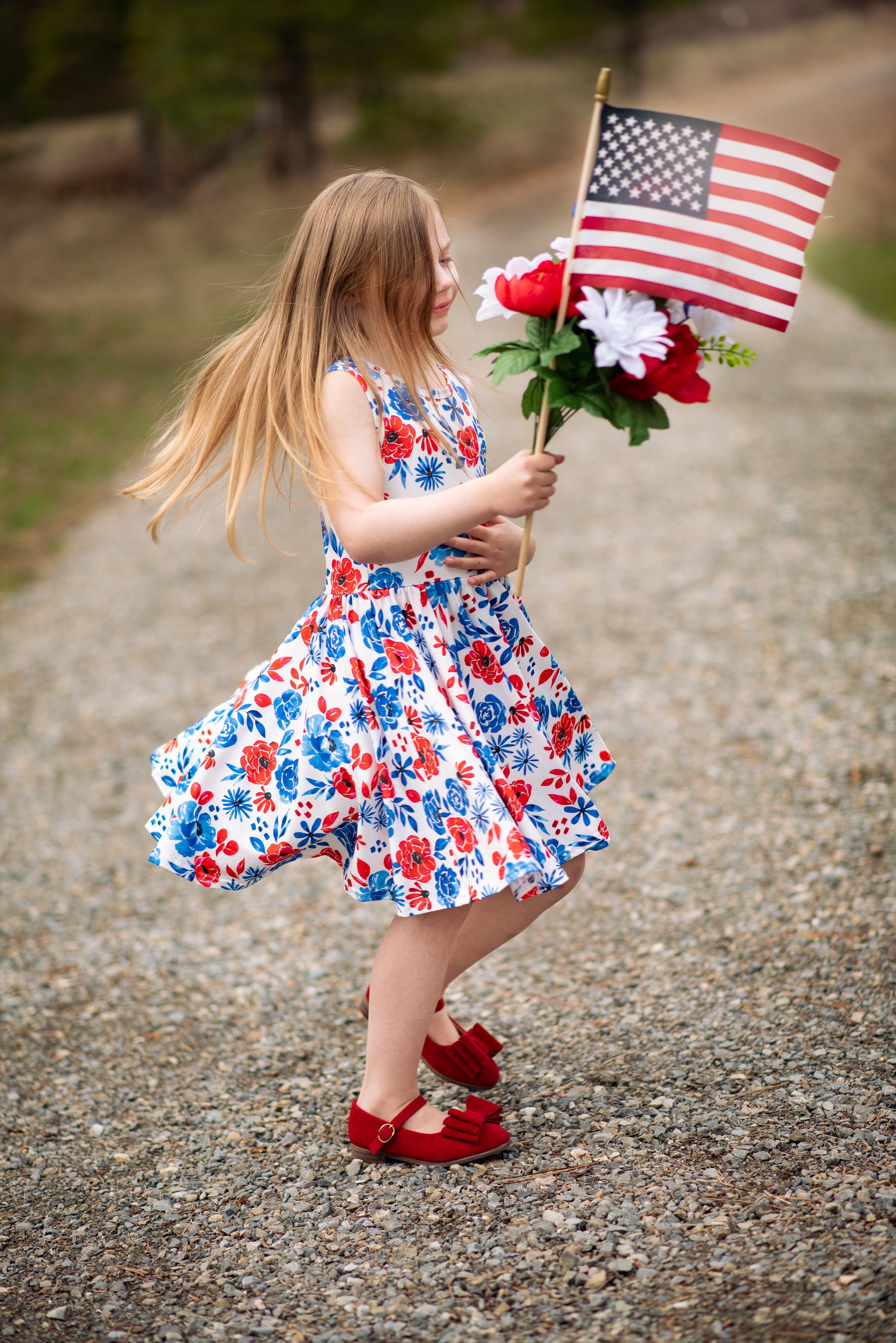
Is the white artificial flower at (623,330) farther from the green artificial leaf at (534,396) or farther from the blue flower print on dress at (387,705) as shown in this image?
the blue flower print on dress at (387,705)

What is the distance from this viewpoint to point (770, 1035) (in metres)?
2.49

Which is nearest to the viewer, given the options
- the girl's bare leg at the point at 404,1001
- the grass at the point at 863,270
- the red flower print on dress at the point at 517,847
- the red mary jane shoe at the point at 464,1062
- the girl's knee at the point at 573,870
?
the red flower print on dress at the point at 517,847

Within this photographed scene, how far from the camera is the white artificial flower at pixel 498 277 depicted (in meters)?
1.94

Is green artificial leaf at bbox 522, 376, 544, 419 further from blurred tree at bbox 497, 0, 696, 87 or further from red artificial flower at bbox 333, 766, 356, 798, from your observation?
blurred tree at bbox 497, 0, 696, 87

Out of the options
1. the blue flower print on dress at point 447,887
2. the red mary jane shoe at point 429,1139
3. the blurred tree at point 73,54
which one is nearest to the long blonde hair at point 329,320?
the blue flower print on dress at point 447,887

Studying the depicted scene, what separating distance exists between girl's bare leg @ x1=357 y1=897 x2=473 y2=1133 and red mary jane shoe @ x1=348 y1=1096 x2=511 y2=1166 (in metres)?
0.01

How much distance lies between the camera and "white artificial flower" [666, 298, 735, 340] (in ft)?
6.46

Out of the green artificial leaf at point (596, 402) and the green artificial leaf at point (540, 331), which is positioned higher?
Answer: the green artificial leaf at point (540, 331)

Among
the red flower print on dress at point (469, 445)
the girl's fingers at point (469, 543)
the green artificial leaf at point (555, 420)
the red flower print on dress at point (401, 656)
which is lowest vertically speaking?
the red flower print on dress at point (401, 656)

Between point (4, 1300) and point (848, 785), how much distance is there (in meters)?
2.83

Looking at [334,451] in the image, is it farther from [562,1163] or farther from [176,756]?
[562,1163]

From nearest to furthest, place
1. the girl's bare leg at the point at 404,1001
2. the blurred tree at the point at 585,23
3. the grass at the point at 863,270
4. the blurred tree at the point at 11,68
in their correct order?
the girl's bare leg at the point at 404,1001
the grass at the point at 863,270
the blurred tree at the point at 11,68
the blurred tree at the point at 585,23

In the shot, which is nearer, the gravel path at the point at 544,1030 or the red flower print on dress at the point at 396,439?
the gravel path at the point at 544,1030

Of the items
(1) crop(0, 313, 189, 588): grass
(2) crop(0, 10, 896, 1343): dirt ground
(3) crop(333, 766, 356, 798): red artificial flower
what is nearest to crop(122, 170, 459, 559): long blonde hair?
(3) crop(333, 766, 356, 798): red artificial flower
